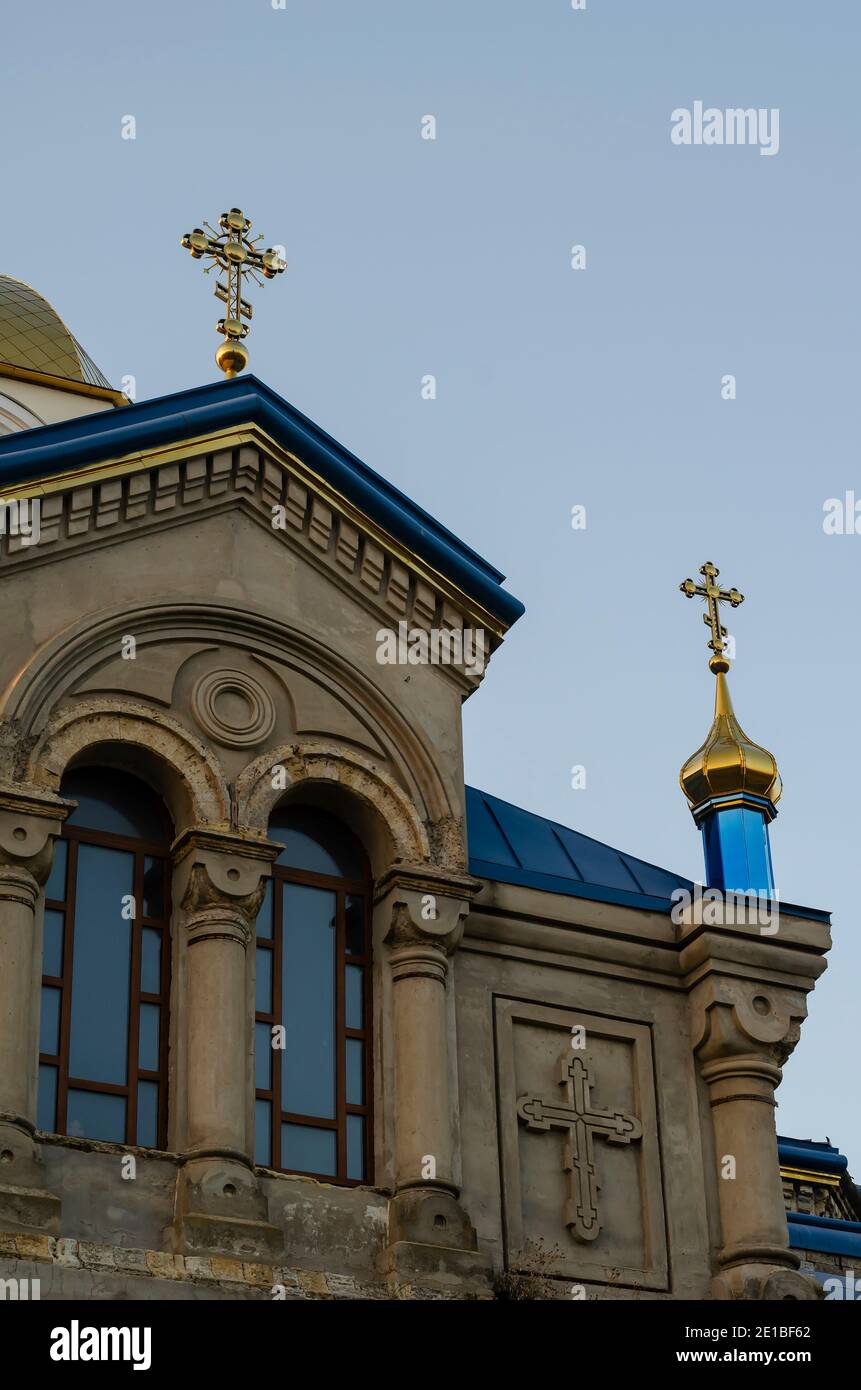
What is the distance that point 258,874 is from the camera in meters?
17.6

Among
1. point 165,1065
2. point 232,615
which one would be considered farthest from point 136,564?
point 165,1065

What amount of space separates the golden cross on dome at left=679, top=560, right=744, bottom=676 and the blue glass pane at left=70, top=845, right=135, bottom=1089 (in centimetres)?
581

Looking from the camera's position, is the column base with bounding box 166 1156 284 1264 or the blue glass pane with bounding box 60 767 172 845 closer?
the column base with bounding box 166 1156 284 1264

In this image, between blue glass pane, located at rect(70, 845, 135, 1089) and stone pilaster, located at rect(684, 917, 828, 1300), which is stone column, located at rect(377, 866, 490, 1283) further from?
stone pilaster, located at rect(684, 917, 828, 1300)

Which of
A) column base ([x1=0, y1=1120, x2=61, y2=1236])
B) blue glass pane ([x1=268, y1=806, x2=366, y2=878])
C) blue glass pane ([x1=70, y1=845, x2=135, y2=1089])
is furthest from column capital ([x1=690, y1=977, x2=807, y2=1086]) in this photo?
column base ([x1=0, y1=1120, x2=61, y2=1236])

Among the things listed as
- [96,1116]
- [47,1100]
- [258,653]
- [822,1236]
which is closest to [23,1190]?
[47,1100]

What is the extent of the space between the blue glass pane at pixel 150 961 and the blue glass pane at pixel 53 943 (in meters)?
0.58

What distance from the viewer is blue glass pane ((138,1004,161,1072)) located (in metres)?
17.0

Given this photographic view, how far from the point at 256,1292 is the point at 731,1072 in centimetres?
455

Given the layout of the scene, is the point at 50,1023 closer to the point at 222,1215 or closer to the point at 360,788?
the point at 222,1215

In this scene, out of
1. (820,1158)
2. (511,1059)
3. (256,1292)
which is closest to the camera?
(256,1292)

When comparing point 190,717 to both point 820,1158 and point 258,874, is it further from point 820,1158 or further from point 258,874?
point 820,1158
